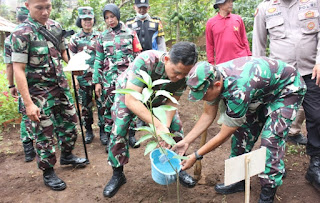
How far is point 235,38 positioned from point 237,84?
203cm

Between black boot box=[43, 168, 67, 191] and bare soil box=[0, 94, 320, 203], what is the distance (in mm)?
52

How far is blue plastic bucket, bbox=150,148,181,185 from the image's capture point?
6.68 feet

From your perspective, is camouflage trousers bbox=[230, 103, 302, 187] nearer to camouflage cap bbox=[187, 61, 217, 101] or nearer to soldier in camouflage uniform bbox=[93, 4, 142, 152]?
camouflage cap bbox=[187, 61, 217, 101]

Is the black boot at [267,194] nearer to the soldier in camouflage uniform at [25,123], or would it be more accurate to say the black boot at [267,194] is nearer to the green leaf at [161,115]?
the green leaf at [161,115]

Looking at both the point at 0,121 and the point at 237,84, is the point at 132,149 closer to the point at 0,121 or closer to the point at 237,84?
the point at 237,84

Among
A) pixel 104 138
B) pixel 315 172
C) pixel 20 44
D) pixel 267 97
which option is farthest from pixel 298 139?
pixel 20 44

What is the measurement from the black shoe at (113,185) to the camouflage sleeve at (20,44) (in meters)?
1.41

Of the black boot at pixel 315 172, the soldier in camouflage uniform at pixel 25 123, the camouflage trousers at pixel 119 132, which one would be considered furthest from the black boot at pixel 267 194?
the soldier in camouflage uniform at pixel 25 123

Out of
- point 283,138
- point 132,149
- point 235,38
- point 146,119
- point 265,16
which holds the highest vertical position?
point 265,16

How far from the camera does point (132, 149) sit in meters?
3.66

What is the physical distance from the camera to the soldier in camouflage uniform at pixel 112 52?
3.53 meters

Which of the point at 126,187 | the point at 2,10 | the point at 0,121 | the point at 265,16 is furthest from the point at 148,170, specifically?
the point at 2,10

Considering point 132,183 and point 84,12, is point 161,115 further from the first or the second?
point 84,12

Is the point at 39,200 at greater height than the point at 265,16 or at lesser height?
lesser
